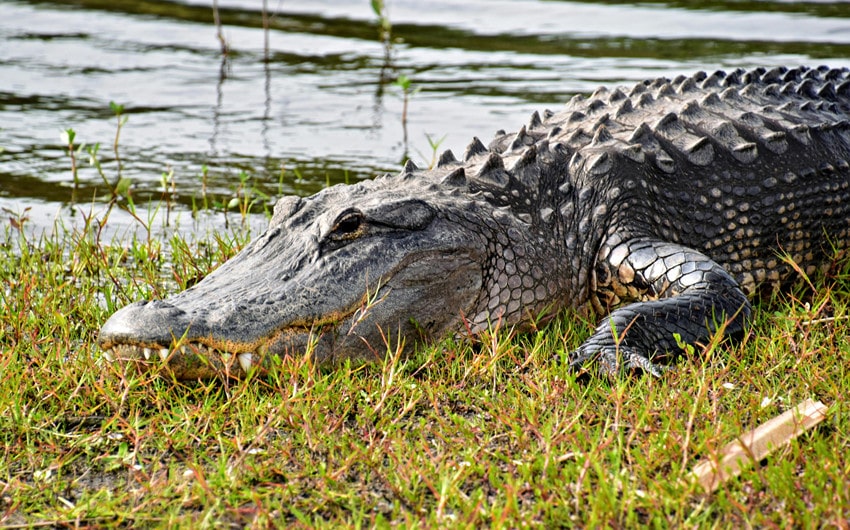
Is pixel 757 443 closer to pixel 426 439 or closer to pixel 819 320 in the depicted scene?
pixel 426 439

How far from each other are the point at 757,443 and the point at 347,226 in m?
1.85

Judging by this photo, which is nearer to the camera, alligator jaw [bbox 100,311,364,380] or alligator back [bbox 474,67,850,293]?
alligator jaw [bbox 100,311,364,380]

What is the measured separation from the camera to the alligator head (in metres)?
3.49

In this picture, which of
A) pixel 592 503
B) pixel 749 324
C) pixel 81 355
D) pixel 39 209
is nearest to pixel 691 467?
pixel 592 503

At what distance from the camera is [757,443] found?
9.61 feet

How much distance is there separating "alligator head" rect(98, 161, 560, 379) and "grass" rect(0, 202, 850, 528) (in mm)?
134

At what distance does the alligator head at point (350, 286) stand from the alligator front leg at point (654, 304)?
1.03 feet

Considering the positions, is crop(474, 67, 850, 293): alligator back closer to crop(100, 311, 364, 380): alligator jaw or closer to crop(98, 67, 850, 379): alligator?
crop(98, 67, 850, 379): alligator

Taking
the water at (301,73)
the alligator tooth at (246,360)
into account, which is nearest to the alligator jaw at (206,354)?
the alligator tooth at (246,360)

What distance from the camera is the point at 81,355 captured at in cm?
381

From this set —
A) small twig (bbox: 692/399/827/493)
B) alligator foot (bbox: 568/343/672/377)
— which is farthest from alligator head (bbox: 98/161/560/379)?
small twig (bbox: 692/399/827/493)

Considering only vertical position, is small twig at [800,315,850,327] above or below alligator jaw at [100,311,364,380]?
above

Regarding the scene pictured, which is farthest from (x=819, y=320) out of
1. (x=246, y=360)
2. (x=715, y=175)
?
(x=246, y=360)

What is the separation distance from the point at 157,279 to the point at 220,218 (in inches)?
65.6
